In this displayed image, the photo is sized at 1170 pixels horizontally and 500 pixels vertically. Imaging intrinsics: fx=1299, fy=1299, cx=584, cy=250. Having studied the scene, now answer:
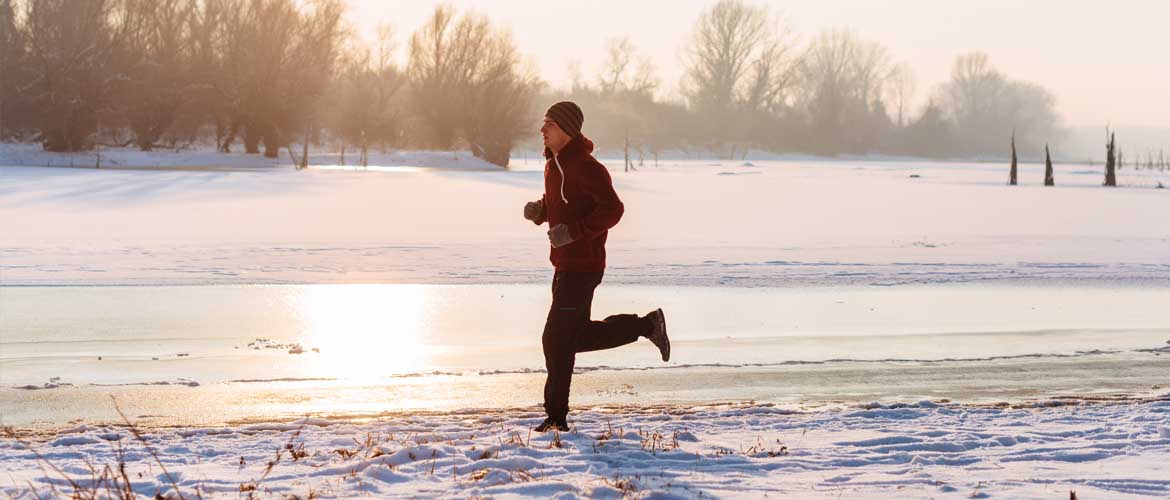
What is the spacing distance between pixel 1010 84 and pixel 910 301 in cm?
11887

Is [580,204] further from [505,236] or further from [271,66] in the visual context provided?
[271,66]

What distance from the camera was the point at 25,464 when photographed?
16.1 feet

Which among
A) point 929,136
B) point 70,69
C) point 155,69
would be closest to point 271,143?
point 155,69

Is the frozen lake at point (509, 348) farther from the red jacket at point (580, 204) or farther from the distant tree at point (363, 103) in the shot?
the distant tree at point (363, 103)

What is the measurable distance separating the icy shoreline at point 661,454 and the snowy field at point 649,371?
18mm

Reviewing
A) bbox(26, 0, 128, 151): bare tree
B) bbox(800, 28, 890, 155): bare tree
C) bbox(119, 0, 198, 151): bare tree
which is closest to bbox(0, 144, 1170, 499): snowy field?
bbox(26, 0, 128, 151): bare tree

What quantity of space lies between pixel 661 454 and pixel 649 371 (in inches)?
106

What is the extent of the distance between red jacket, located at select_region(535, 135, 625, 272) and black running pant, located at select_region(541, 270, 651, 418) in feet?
0.24

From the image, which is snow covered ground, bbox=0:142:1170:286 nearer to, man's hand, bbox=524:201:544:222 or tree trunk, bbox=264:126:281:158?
man's hand, bbox=524:201:544:222

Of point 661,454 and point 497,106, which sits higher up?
point 497,106

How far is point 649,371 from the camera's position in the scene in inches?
308

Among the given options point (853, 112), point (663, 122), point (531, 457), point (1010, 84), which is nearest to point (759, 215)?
point (531, 457)

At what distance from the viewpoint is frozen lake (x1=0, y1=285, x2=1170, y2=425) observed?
6.98 metres

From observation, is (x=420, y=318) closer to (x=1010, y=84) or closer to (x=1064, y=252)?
(x=1064, y=252)
